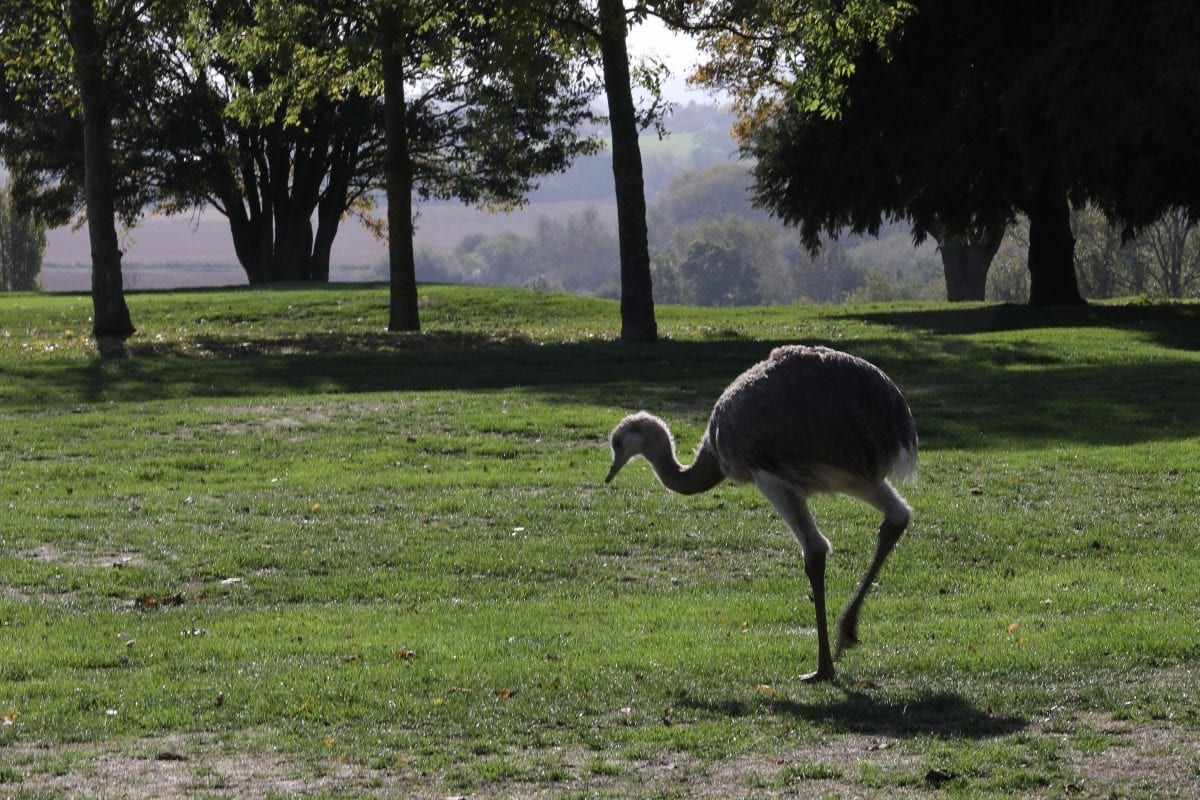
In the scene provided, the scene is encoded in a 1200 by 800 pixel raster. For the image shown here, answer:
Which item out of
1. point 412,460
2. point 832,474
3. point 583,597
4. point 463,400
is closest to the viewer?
→ point 832,474

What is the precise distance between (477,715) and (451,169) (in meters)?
47.0

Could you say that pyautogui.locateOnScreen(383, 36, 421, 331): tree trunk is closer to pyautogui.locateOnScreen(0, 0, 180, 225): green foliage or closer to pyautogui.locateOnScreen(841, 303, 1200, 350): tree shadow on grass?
pyautogui.locateOnScreen(0, 0, 180, 225): green foliage

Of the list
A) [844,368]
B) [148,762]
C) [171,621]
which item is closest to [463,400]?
[171,621]

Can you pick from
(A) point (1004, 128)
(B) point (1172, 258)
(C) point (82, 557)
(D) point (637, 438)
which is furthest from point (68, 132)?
(B) point (1172, 258)

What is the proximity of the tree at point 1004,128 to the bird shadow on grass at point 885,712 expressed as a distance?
906 inches

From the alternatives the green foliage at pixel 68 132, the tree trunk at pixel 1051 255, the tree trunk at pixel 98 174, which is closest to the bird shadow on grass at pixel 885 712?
the tree trunk at pixel 98 174

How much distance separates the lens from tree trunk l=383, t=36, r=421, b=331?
3266 centimetres

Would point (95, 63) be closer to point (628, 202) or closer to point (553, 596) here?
point (628, 202)

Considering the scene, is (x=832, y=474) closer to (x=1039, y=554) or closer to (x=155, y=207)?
(x=1039, y=554)

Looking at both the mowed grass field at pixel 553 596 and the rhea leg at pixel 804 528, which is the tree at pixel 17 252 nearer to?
the mowed grass field at pixel 553 596

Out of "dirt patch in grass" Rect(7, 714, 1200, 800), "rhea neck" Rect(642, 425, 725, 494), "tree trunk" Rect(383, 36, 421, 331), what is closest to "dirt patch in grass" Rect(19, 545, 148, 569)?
"rhea neck" Rect(642, 425, 725, 494)

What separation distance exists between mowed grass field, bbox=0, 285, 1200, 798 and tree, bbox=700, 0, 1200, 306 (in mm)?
8049

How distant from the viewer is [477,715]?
8.50m

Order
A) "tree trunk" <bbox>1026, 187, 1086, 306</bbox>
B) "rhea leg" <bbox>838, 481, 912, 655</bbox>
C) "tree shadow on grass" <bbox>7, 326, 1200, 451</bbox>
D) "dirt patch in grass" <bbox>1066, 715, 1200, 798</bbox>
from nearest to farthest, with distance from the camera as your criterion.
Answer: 1. "dirt patch in grass" <bbox>1066, 715, 1200, 798</bbox>
2. "rhea leg" <bbox>838, 481, 912, 655</bbox>
3. "tree shadow on grass" <bbox>7, 326, 1200, 451</bbox>
4. "tree trunk" <bbox>1026, 187, 1086, 306</bbox>
